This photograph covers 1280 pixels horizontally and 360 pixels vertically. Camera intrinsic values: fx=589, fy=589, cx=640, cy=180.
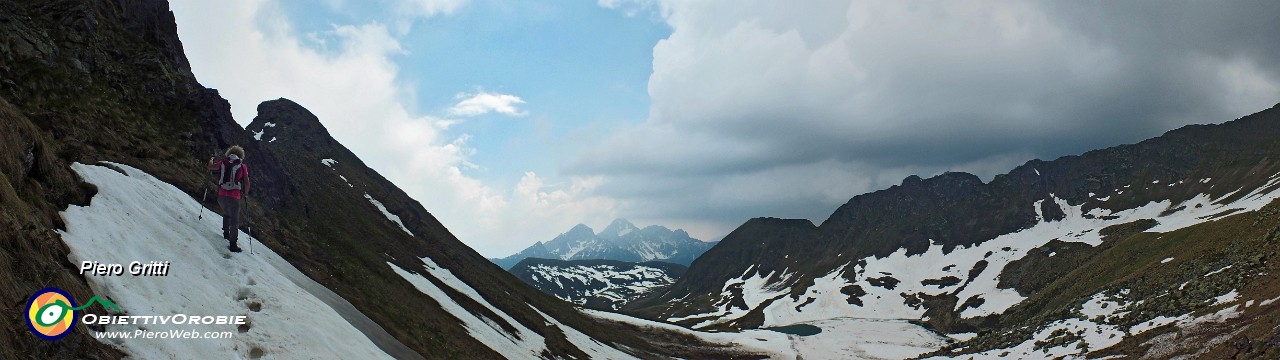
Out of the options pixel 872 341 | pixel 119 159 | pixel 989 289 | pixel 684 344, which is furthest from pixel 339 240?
pixel 989 289

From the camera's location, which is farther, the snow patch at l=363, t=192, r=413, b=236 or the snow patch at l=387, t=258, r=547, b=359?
the snow patch at l=363, t=192, r=413, b=236

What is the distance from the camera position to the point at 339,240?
164 ft

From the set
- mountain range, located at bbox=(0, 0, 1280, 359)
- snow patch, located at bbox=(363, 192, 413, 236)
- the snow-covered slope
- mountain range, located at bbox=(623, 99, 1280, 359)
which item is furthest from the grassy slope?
snow patch, located at bbox=(363, 192, 413, 236)

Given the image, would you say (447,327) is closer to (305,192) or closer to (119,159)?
(119,159)

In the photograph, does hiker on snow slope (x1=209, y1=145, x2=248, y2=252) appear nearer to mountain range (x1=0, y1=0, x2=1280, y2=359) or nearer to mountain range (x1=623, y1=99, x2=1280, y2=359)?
mountain range (x1=0, y1=0, x2=1280, y2=359)

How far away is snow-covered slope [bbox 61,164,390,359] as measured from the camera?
42.4ft

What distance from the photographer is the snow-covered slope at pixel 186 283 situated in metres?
12.9

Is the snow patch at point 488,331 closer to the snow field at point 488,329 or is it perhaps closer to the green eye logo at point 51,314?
the snow field at point 488,329

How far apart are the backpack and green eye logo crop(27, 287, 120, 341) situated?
7.49 m

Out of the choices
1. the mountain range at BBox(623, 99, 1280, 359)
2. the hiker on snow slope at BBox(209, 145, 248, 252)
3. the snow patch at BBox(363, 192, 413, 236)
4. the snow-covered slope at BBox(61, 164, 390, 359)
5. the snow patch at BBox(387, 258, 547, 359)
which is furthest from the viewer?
the snow patch at BBox(363, 192, 413, 236)

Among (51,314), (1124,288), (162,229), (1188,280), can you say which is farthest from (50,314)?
(1124,288)

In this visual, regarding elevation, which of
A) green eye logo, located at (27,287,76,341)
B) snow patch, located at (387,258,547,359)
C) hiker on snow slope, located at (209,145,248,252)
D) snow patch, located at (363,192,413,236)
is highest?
snow patch, located at (363,192,413,236)

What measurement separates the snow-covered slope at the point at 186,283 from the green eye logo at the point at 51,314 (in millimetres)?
1147

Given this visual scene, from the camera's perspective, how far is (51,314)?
10.1 m
